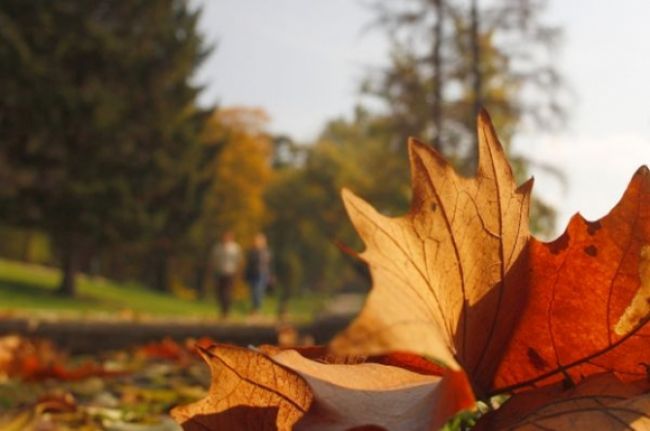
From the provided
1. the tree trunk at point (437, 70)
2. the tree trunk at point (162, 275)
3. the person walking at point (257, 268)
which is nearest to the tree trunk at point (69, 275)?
the person walking at point (257, 268)

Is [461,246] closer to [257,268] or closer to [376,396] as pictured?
[376,396]

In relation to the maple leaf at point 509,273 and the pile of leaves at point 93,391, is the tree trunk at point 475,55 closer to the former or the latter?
the pile of leaves at point 93,391

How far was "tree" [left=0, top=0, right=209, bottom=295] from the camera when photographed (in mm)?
26641

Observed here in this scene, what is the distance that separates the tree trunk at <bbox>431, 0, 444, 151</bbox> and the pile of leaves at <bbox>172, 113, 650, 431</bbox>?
21171 millimetres

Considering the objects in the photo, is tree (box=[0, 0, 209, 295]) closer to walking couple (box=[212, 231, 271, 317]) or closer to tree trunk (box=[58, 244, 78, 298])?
tree trunk (box=[58, 244, 78, 298])

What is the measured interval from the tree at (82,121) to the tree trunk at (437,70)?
11439mm

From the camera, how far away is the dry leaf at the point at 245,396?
0.51 m

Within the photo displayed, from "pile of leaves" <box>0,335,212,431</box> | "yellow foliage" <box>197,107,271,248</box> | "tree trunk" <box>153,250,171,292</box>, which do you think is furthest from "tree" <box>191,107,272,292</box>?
"pile of leaves" <box>0,335,212,431</box>

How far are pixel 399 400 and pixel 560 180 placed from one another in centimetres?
2187

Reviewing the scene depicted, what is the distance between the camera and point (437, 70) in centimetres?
2203

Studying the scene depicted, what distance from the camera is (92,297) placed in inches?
1190

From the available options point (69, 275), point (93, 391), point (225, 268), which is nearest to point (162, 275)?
point (69, 275)

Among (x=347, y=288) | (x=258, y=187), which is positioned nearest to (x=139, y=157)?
(x=258, y=187)

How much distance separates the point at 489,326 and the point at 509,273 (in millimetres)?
38
